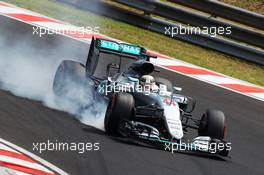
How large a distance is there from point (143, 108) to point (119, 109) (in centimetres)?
63

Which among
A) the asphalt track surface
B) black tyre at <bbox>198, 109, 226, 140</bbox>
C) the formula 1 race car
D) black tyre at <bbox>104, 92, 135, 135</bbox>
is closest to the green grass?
the asphalt track surface

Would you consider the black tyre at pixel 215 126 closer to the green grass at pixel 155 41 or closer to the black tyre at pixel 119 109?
the black tyre at pixel 119 109

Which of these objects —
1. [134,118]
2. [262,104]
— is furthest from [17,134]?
[262,104]

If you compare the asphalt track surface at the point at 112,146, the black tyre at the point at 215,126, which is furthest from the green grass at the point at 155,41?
the black tyre at the point at 215,126

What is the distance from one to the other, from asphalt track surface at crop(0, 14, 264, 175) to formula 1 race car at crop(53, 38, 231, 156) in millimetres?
207

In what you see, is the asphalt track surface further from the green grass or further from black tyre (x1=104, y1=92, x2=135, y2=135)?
the green grass

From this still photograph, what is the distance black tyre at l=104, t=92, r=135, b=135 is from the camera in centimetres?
1123

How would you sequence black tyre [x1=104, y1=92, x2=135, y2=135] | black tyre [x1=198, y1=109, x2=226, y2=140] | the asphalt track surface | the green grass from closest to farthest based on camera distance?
the asphalt track surface, black tyre [x1=104, y1=92, x2=135, y2=135], black tyre [x1=198, y1=109, x2=226, y2=140], the green grass

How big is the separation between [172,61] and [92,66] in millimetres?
4539

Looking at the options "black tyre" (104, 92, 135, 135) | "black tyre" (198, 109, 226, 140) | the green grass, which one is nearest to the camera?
"black tyre" (104, 92, 135, 135)

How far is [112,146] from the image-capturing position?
11.1m

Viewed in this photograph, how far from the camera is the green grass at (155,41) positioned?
703 inches

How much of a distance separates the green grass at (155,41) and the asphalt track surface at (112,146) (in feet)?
11.0

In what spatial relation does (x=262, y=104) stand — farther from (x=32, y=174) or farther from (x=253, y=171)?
(x=32, y=174)
